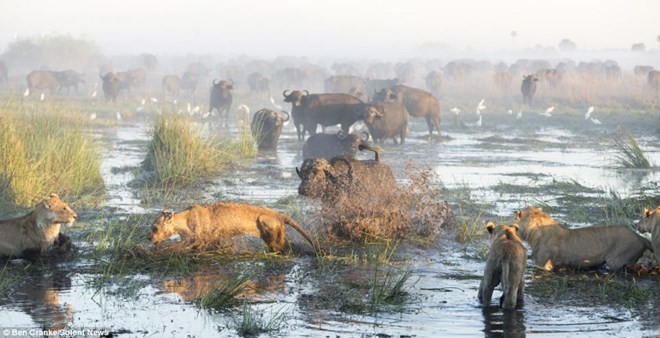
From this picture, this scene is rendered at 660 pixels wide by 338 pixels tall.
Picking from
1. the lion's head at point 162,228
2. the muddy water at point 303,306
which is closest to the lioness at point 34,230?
the muddy water at point 303,306

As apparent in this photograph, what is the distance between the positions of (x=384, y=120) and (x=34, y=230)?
15.5 metres

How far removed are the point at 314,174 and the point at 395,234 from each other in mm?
1335

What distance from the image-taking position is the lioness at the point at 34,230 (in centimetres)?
997

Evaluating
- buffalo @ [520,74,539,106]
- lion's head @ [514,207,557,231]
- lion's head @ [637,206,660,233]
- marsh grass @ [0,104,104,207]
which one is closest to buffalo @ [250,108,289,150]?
marsh grass @ [0,104,104,207]

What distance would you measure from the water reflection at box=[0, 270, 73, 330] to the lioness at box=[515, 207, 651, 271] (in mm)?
4105

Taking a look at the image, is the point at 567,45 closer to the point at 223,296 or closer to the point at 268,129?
the point at 268,129

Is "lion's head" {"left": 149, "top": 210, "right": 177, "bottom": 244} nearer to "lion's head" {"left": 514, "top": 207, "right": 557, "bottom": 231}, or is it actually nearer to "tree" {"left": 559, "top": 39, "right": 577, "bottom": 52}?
"lion's head" {"left": 514, "top": 207, "right": 557, "bottom": 231}

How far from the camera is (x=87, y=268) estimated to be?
998cm

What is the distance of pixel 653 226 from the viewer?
9766 mm

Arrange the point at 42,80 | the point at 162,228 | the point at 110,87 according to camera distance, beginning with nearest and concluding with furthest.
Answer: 1. the point at 162,228
2. the point at 110,87
3. the point at 42,80

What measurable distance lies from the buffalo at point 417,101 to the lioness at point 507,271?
19.9 m

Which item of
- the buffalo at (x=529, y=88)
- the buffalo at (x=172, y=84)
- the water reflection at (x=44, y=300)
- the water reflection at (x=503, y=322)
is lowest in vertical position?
the buffalo at (x=172, y=84)

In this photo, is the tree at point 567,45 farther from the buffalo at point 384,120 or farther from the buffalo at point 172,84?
the buffalo at point 384,120

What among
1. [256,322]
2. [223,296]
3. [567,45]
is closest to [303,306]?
[223,296]
